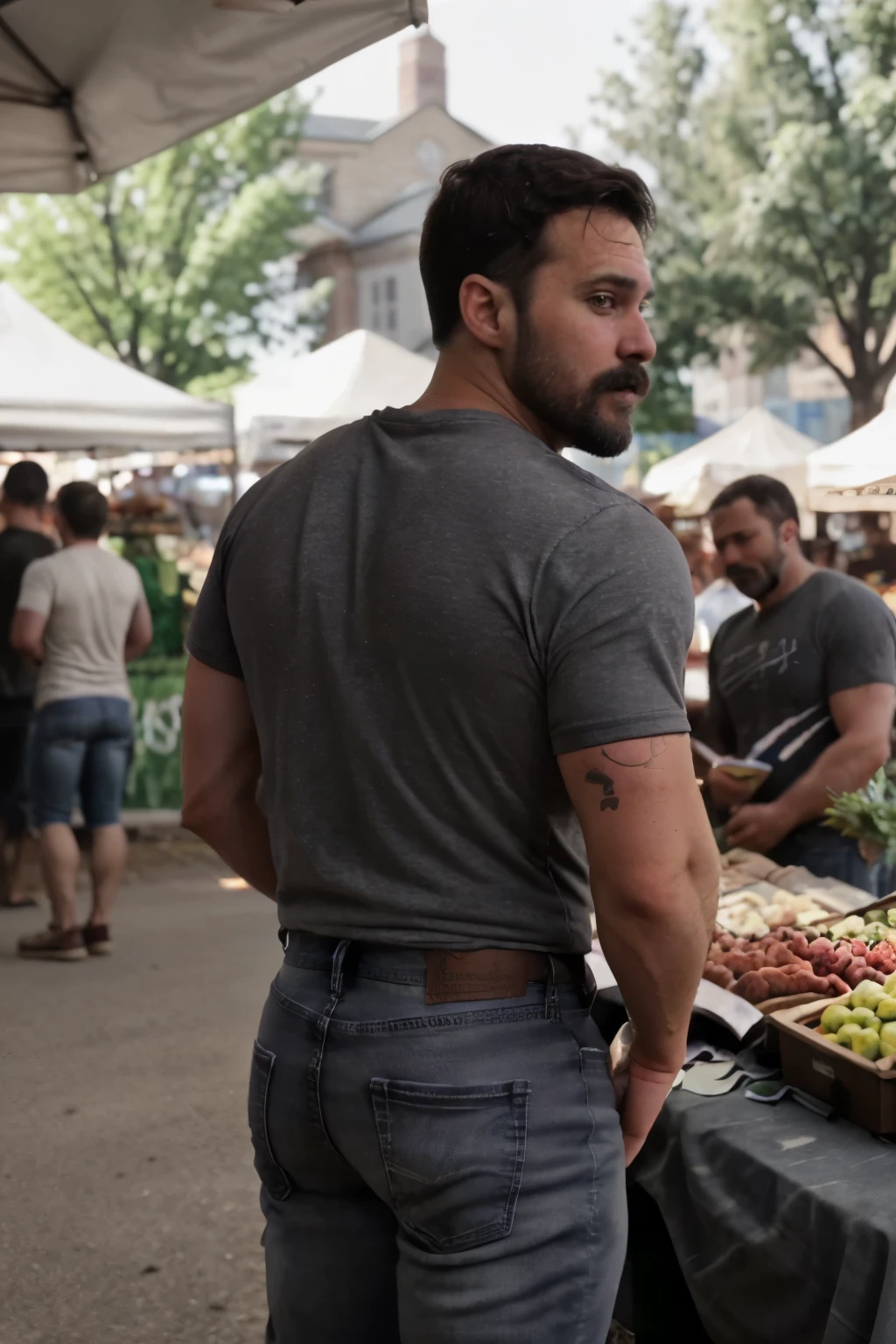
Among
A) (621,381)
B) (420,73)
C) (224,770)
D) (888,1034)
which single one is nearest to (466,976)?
(224,770)

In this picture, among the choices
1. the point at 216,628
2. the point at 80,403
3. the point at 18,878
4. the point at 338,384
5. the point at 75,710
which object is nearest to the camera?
the point at 216,628

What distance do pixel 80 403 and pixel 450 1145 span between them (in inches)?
295

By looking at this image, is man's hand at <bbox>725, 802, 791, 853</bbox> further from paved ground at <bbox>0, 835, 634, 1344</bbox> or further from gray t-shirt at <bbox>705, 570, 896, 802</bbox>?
paved ground at <bbox>0, 835, 634, 1344</bbox>

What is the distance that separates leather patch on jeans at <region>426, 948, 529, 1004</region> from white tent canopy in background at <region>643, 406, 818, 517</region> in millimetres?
13563

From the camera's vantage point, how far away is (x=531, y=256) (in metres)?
1.64

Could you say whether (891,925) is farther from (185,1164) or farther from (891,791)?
(185,1164)

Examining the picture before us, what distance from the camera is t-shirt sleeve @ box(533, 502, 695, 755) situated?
1473 millimetres

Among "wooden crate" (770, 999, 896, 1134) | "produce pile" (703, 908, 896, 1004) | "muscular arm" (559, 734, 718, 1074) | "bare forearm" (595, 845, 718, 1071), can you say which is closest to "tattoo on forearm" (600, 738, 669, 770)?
"muscular arm" (559, 734, 718, 1074)

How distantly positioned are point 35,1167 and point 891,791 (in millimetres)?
2815

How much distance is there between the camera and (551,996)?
1.59 meters

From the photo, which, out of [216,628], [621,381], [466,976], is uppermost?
[621,381]

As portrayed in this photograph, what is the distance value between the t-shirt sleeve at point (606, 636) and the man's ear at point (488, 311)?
293 millimetres

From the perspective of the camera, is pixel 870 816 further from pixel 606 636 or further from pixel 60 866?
pixel 60 866

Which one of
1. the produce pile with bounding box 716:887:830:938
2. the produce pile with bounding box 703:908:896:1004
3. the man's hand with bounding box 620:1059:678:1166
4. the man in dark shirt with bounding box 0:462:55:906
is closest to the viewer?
the man's hand with bounding box 620:1059:678:1166
